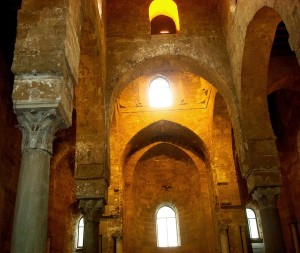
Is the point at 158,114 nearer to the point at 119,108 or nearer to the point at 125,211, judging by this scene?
the point at 119,108

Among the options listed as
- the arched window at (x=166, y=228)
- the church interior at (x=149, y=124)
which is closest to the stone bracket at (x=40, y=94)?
the church interior at (x=149, y=124)

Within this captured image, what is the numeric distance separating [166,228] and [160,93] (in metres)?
5.72

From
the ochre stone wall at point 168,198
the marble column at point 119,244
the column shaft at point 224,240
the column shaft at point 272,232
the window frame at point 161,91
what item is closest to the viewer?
the column shaft at point 272,232

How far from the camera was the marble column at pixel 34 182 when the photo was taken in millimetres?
4160

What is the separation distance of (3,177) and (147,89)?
739cm

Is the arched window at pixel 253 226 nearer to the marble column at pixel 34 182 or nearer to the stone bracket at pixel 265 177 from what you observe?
the stone bracket at pixel 265 177

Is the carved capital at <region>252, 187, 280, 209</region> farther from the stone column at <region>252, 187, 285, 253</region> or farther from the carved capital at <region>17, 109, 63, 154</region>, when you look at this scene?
the carved capital at <region>17, 109, 63, 154</region>

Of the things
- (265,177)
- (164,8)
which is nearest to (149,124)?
(164,8)

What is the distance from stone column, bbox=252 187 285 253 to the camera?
7.93 meters

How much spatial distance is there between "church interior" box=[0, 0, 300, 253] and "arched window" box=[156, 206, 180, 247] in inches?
1.7

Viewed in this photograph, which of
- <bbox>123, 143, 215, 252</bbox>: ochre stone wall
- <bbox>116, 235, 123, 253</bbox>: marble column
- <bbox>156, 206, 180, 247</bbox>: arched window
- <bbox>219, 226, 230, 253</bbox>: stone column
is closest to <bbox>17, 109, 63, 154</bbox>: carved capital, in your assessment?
<bbox>116, 235, 123, 253</bbox>: marble column

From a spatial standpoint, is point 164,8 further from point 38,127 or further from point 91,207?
point 38,127

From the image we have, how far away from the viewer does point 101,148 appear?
8664 millimetres

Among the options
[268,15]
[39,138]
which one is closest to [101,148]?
[39,138]
